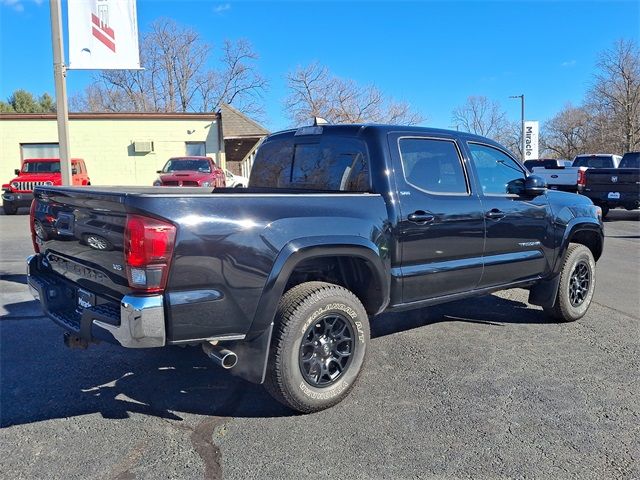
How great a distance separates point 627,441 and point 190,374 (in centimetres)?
301

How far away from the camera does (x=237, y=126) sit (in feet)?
93.1

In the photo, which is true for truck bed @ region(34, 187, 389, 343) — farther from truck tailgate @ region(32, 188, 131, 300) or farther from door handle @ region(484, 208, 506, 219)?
door handle @ region(484, 208, 506, 219)

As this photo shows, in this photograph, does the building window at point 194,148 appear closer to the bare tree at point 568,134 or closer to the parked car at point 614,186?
the parked car at point 614,186

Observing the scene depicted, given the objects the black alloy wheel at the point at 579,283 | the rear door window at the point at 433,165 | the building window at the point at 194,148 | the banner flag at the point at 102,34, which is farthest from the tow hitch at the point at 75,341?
the building window at the point at 194,148

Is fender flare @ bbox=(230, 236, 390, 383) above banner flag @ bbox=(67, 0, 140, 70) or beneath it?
beneath

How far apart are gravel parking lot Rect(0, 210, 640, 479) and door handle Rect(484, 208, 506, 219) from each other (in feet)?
3.93

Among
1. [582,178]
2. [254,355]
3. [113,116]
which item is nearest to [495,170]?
[254,355]

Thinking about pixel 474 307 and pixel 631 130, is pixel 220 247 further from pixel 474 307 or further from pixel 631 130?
pixel 631 130

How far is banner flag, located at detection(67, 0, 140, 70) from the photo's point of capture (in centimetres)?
758

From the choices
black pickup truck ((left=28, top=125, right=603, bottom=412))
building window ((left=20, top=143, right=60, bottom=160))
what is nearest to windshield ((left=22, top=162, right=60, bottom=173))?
building window ((left=20, top=143, right=60, bottom=160))

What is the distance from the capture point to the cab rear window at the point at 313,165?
3988 millimetres

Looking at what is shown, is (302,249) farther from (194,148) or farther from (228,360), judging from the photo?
(194,148)

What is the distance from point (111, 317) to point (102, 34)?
6.81 m

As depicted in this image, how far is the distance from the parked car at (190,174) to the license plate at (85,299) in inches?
473
